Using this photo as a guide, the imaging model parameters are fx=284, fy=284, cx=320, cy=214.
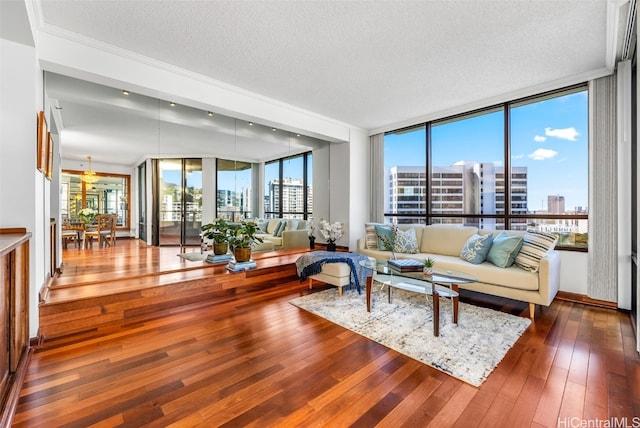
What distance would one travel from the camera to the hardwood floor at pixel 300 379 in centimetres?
155

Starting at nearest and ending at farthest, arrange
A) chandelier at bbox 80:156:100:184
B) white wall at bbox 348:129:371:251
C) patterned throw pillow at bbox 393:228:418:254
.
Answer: chandelier at bbox 80:156:100:184
patterned throw pillow at bbox 393:228:418:254
white wall at bbox 348:129:371:251

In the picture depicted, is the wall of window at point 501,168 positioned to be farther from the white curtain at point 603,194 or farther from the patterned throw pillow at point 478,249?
the patterned throw pillow at point 478,249

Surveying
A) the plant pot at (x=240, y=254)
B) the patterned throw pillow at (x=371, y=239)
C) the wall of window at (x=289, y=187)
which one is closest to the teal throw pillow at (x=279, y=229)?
the wall of window at (x=289, y=187)

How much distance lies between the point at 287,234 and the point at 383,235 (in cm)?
172

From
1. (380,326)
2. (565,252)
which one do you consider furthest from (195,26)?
(565,252)

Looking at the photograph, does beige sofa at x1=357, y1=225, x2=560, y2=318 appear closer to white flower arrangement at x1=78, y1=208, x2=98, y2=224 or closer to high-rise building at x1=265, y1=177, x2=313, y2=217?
high-rise building at x1=265, y1=177, x2=313, y2=217

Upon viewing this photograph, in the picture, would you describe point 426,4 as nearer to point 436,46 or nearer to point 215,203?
point 436,46

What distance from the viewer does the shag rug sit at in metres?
2.09

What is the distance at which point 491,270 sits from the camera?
320 cm

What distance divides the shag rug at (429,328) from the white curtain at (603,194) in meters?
1.22

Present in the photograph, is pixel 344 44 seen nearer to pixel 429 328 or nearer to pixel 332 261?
pixel 332 261

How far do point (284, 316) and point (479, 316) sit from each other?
202cm

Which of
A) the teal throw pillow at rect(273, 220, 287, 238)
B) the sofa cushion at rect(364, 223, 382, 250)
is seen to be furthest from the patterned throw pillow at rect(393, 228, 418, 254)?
the teal throw pillow at rect(273, 220, 287, 238)

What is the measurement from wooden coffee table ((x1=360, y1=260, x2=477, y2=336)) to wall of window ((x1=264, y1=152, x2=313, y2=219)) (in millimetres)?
2224
